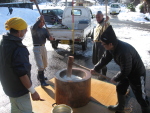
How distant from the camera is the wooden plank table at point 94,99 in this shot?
3461mm

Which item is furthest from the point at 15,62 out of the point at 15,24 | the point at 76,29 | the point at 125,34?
the point at 125,34

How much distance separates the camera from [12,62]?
6.89ft

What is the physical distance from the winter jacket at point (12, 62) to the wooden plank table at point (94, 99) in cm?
145

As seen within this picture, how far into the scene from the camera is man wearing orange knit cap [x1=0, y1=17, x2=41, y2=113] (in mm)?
2082

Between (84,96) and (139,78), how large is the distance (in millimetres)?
1275

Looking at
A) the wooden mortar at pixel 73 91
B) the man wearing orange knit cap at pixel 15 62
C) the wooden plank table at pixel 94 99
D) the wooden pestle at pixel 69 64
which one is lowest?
the wooden plank table at pixel 94 99

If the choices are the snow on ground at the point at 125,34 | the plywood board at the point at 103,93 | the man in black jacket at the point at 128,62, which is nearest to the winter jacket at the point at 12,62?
the man in black jacket at the point at 128,62

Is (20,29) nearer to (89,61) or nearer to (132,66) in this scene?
(132,66)

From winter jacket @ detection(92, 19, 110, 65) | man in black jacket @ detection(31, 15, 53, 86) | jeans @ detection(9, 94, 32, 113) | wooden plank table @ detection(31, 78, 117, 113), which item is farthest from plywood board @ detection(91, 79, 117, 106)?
jeans @ detection(9, 94, 32, 113)

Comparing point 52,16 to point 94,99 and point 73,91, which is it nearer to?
point 94,99

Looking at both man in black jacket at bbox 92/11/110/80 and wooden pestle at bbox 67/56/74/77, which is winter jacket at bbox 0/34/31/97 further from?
man in black jacket at bbox 92/11/110/80

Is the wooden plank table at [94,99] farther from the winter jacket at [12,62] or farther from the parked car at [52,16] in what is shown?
the parked car at [52,16]

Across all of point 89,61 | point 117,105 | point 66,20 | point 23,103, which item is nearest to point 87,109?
point 117,105

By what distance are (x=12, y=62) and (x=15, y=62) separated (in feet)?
0.20
